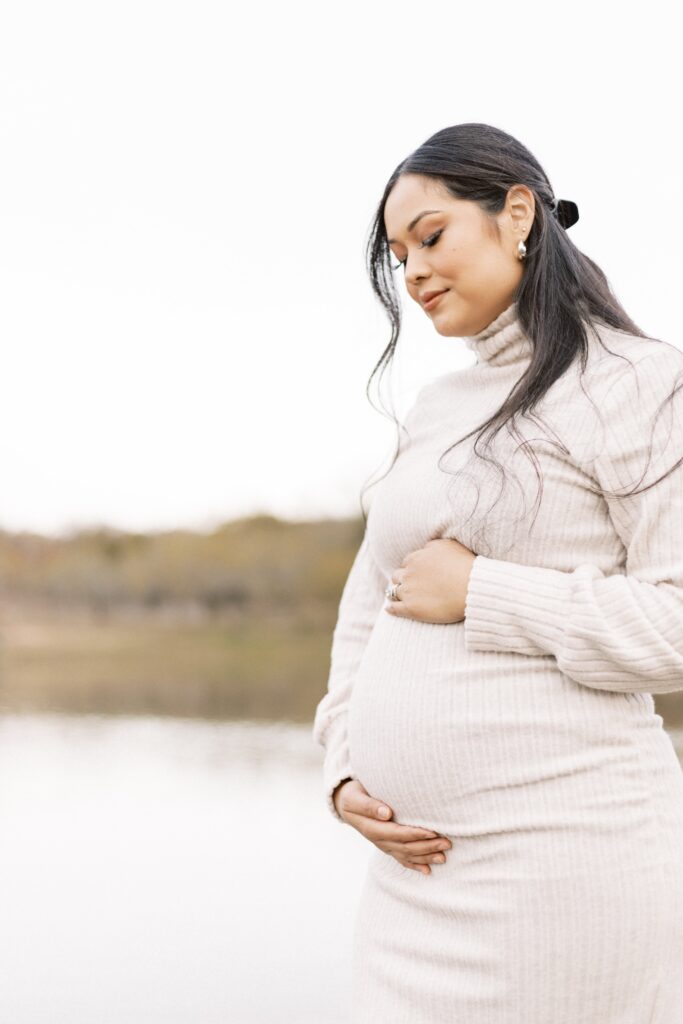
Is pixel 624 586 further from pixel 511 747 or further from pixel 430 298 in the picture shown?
pixel 430 298

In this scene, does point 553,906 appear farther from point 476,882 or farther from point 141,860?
point 141,860

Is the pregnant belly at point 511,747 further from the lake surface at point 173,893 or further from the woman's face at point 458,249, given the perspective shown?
the lake surface at point 173,893

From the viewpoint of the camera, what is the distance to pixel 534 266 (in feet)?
4.07

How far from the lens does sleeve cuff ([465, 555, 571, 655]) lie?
108 centimetres

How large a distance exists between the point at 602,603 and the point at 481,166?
1.65ft

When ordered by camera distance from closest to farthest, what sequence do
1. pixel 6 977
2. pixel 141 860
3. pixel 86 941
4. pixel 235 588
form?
pixel 6 977
pixel 86 941
pixel 141 860
pixel 235 588

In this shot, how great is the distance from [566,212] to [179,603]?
12552 mm

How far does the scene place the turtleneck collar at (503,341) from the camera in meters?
1.25

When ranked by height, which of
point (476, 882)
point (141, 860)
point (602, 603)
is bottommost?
point (141, 860)

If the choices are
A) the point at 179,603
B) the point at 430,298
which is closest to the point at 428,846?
the point at 430,298

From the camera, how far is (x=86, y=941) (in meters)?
2.85

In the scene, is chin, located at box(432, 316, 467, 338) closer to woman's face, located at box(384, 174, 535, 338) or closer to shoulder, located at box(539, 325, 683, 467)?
woman's face, located at box(384, 174, 535, 338)

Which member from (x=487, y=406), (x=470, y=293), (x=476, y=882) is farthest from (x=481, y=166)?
(x=476, y=882)

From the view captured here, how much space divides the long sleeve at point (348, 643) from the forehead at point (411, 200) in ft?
1.19
